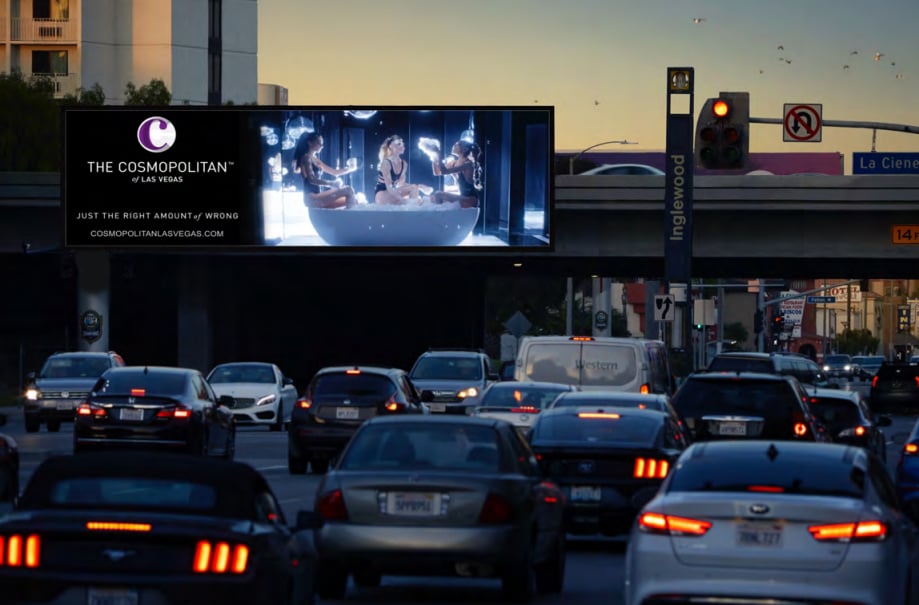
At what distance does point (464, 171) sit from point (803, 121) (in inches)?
820

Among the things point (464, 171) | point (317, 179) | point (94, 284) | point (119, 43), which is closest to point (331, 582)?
point (464, 171)

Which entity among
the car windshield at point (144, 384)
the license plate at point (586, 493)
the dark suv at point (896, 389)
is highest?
the car windshield at point (144, 384)

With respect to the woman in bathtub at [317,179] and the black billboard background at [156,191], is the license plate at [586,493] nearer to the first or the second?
the woman in bathtub at [317,179]

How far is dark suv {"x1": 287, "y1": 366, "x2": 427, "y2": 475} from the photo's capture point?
1122 inches

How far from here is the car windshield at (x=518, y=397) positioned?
27.2 meters

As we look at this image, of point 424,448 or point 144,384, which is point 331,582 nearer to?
point 424,448

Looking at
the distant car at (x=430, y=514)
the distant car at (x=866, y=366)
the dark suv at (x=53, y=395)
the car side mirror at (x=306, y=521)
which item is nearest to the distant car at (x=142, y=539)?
the car side mirror at (x=306, y=521)

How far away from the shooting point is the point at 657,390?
31500mm

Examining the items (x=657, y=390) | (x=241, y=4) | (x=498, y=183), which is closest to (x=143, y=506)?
(x=657, y=390)

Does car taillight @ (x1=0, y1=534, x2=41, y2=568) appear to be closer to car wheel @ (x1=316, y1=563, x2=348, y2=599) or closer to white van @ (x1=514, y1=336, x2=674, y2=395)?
car wheel @ (x1=316, y1=563, x2=348, y2=599)

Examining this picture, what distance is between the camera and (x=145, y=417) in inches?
1087

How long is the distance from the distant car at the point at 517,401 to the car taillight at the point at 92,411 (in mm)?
5253

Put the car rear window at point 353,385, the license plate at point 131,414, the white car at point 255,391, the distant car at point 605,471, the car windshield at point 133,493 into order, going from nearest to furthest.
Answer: the car windshield at point 133,493
the distant car at point 605,471
the license plate at point 131,414
the car rear window at point 353,385
the white car at point 255,391

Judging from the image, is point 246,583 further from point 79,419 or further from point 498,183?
point 498,183
